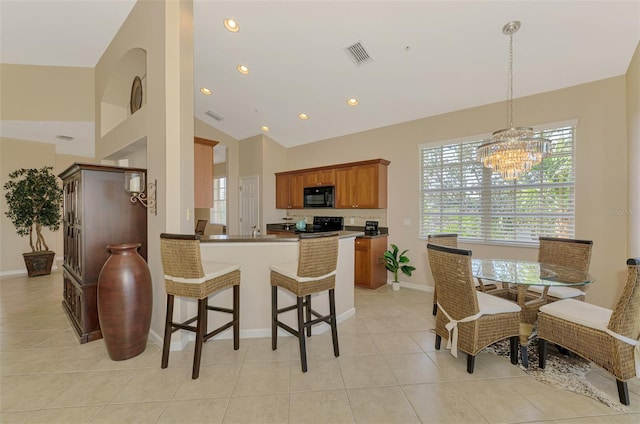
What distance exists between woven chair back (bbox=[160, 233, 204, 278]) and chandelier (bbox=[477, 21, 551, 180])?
9.91 feet

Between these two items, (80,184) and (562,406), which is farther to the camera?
(80,184)

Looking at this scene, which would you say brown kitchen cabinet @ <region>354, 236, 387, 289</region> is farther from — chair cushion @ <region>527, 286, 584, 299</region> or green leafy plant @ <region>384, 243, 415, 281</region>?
chair cushion @ <region>527, 286, 584, 299</region>

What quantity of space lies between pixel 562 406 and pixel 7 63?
7448 millimetres

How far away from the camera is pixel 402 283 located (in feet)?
15.3

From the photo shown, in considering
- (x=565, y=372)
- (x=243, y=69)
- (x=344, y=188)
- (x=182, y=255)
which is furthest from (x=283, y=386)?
(x=243, y=69)

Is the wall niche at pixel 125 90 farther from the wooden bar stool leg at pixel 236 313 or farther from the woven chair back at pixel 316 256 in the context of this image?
the woven chair back at pixel 316 256

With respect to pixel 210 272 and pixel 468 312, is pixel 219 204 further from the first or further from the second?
pixel 468 312

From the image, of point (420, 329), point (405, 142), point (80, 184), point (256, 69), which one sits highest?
point (256, 69)

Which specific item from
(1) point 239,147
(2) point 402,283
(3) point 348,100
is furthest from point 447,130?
(1) point 239,147

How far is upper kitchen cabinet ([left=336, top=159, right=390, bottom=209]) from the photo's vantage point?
15.5ft

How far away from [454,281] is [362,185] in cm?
290

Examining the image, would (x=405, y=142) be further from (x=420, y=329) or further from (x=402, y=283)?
(x=420, y=329)

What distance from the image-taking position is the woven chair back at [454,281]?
212cm


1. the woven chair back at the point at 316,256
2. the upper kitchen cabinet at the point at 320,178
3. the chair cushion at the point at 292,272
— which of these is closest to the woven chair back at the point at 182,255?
the chair cushion at the point at 292,272
